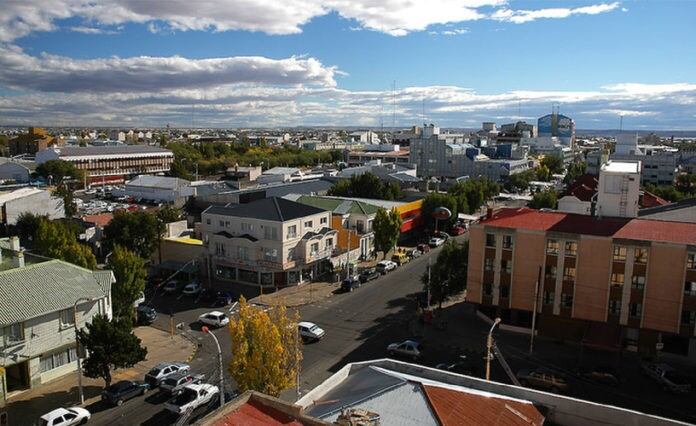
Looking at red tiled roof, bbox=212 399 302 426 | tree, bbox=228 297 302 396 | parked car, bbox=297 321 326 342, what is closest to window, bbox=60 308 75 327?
tree, bbox=228 297 302 396

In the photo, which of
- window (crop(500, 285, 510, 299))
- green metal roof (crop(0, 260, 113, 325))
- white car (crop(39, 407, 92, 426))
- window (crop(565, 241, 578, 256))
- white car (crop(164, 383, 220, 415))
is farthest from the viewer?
window (crop(500, 285, 510, 299))

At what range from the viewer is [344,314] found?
43000mm

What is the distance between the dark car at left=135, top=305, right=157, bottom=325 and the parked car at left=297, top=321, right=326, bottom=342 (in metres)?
12.6

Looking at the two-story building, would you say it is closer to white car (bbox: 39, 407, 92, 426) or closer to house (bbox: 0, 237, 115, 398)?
house (bbox: 0, 237, 115, 398)

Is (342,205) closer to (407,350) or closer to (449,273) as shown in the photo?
(449,273)

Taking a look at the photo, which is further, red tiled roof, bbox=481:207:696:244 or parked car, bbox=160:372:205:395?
red tiled roof, bbox=481:207:696:244

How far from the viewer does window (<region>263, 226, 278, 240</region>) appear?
160ft

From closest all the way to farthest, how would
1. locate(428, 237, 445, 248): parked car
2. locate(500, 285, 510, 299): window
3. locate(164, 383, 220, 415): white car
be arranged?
locate(164, 383, 220, 415): white car
locate(500, 285, 510, 299): window
locate(428, 237, 445, 248): parked car

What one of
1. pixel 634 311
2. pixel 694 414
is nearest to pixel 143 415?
pixel 694 414

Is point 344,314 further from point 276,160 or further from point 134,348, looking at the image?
point 276,160

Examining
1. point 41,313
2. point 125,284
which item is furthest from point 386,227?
point 41,313

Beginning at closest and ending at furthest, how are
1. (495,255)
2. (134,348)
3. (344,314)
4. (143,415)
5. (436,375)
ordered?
(436,375)
(143,415)
(134,348)
(495,255)
(344,314)

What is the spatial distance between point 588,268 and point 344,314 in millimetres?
18793

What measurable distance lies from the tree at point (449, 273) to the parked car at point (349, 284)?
339 inches
